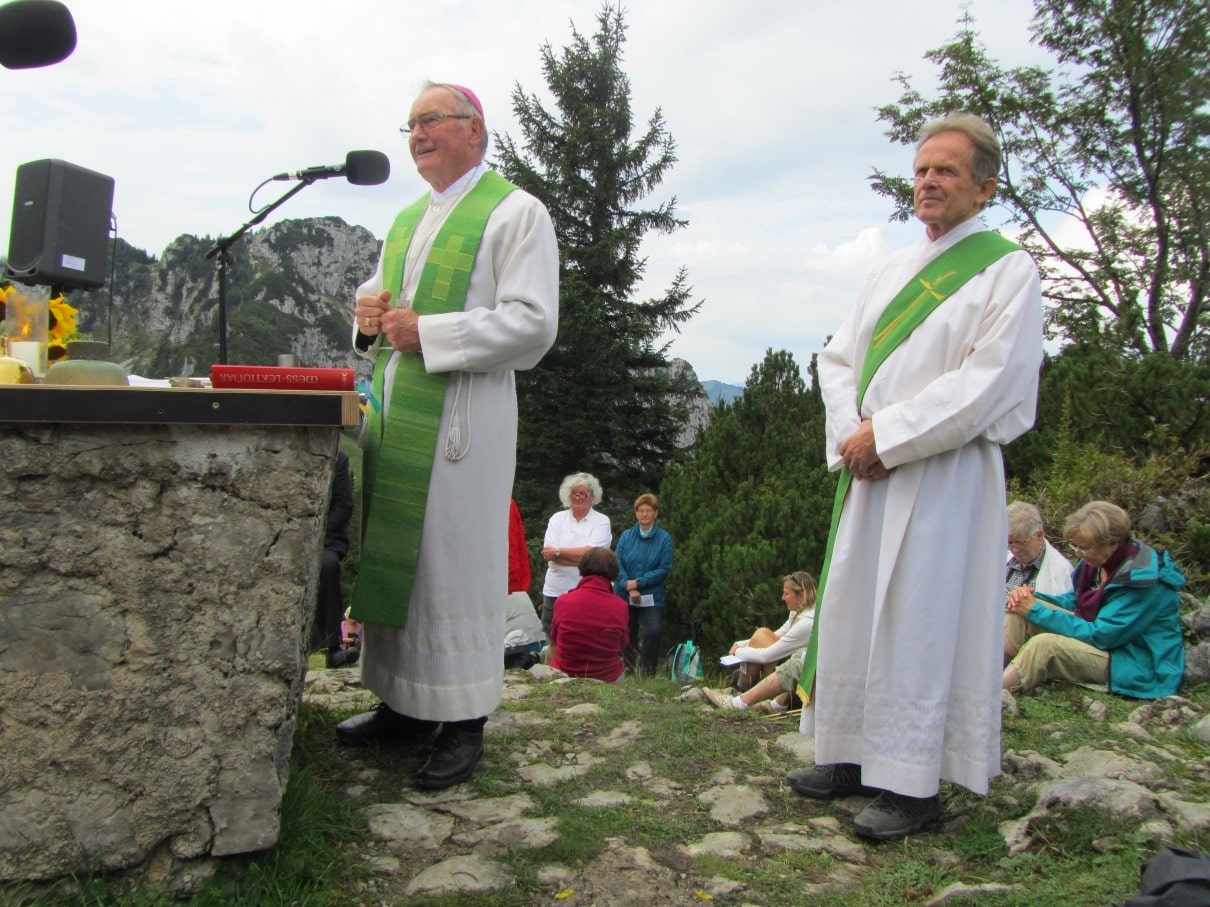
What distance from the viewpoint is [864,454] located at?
11.2 feet

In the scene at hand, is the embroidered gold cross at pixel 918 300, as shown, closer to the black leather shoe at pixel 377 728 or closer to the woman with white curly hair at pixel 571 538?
the black leather shoe at pixel 377 728

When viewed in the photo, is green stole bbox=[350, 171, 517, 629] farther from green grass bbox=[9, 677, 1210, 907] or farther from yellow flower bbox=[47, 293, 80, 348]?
yellow flower bbox=[47, 293, 80, 348]

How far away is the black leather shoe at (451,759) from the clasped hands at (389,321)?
126cm

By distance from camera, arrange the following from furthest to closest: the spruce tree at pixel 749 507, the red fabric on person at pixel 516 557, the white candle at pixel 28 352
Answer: the spruce tree at pixel 749 507 → the red fabric on person at pixel 516 557 → the white candle at pixel 28 352

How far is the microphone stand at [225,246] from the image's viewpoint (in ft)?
12.4

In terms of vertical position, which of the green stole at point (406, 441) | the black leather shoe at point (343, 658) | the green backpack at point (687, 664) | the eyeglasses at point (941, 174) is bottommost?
the green backpack at point (687, 664)

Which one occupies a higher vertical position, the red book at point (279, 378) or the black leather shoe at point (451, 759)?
the red book at point (279, 378)

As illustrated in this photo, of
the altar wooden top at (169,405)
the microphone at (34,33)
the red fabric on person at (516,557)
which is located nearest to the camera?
the microphone at (34,33)

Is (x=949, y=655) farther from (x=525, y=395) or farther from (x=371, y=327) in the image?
(x=525, y=395)

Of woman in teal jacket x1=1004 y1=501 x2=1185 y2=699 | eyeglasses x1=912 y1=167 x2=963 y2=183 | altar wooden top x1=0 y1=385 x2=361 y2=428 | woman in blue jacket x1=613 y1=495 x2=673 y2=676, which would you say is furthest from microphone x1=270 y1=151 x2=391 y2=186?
woman in blue jacket x1=613 y1=495 x2=673 y2=676

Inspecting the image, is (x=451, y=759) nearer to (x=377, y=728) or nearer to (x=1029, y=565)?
(x=377, y=728)

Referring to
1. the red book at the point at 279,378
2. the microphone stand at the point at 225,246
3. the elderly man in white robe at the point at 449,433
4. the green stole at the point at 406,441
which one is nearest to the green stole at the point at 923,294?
the elderly man in white robe at the point at 449,433

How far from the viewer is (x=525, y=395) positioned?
64.4 ft

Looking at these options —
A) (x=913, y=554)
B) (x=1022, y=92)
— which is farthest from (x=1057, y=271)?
(x=913, y=554)
